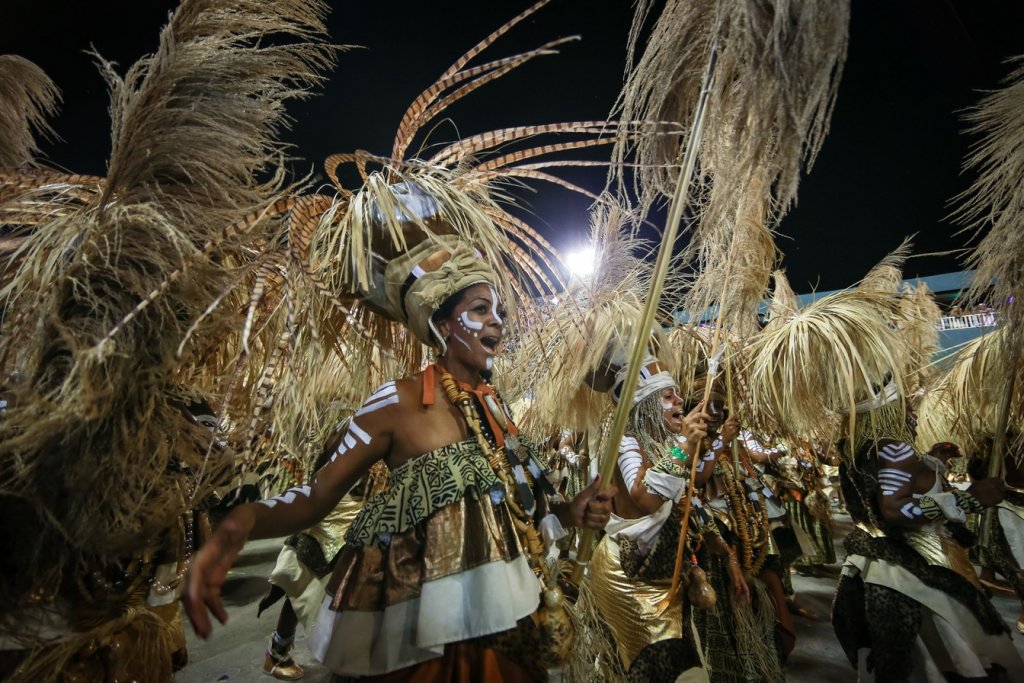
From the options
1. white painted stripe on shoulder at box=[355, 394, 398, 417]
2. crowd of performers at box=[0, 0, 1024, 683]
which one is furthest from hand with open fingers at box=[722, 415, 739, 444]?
white painted stripe on shoulder at box=[355, 394, 398, 417]

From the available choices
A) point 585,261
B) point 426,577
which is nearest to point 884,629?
point 585,261

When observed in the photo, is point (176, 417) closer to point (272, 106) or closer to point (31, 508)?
point (31, 508)

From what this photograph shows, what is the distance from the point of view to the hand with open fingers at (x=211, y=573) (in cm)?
107

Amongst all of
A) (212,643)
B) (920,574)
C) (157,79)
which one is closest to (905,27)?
(920,574)

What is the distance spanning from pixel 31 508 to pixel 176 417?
14.7 inches

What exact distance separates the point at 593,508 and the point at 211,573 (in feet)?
3.78

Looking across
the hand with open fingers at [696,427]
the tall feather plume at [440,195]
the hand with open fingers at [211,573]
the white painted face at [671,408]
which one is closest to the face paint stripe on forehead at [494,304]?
the tall feather plume at [440,195]

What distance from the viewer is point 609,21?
391 cm

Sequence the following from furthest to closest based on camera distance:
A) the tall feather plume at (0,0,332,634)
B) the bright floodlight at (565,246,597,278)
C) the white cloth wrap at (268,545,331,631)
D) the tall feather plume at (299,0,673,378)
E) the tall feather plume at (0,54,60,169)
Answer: the bright floodlight at (565,246,597,278) < the white cloth wrap at (268,545,331,631) < the tall feather plume at (0,54,60,169) < the tall feather plume at (299,0,673,378) < the tall feather plume at (0,0,332,634)

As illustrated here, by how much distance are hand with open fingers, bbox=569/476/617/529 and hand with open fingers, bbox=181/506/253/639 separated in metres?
1.05

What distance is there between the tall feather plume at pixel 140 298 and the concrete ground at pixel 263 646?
1.97 m

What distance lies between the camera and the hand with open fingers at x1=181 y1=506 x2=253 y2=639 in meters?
1.07

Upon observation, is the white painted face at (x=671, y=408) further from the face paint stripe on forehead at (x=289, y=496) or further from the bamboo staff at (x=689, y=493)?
the face paint stripe on forehead at (x=289, y=496)

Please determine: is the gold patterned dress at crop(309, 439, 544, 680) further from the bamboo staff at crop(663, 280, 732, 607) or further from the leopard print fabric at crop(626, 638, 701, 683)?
the leopard print fabric at crop(626, 638, 701, 683)
